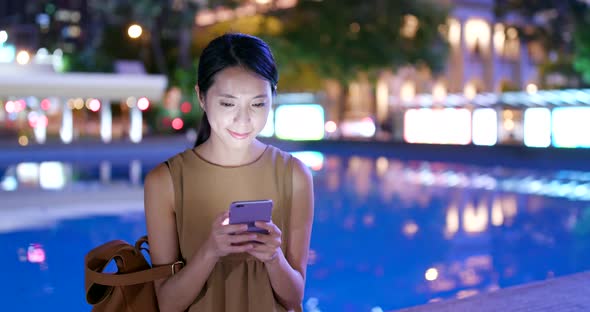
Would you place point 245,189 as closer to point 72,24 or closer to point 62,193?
point 62,193

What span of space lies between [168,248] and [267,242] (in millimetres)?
430

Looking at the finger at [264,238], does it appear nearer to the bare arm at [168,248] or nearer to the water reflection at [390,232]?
the bare arm at [168,248]

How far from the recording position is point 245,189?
7.22 feet

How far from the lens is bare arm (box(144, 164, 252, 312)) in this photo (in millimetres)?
2115

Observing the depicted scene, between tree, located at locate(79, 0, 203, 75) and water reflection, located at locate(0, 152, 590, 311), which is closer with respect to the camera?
water reflection, located at locate(0, 152, 590, 311)

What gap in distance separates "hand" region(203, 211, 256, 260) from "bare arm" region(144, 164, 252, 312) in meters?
0.11

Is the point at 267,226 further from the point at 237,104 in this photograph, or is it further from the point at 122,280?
the point at 122,280

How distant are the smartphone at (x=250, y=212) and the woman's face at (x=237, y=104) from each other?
0.32 meters

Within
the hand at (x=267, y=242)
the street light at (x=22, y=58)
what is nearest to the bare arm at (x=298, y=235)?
the hand at (x=267, y=242)

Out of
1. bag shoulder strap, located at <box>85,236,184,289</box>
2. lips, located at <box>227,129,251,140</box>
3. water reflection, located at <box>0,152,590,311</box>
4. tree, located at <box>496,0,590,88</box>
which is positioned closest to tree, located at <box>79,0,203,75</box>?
tree, located at <box>496,0,590,88</box>

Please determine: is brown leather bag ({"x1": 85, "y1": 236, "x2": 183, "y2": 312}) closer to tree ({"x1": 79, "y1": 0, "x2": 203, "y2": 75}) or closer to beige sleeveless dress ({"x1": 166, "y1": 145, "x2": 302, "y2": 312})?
beige sleeveless dress ({"x1": 166, "y1": 145, "x2": 302, "y2": 312})

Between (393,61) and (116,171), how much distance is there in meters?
17.3

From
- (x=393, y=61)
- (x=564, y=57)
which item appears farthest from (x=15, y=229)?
(x=564, y=57)

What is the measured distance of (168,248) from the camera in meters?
2.22
